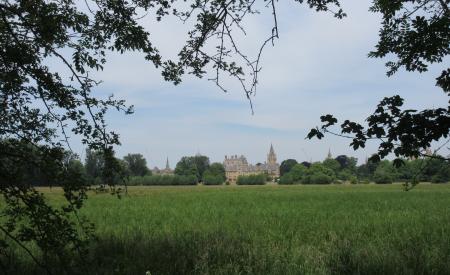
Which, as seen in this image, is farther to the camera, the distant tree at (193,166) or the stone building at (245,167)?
the stone building at (245,167)

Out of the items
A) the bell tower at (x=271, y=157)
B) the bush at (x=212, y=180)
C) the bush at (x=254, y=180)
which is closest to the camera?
the bush at (x=254, y=180)

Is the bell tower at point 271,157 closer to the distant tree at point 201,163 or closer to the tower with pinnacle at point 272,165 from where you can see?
the tower with pinnacle at point 272,165

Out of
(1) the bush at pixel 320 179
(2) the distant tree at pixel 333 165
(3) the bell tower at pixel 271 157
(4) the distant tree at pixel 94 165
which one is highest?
(3) the bell tower at pixel 271 157

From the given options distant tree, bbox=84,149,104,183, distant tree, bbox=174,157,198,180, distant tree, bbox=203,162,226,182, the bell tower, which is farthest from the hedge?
distant tree, bbox=84,149,104,183

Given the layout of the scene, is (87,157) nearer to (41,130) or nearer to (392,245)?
(41,130)

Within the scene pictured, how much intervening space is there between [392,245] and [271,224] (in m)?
5.45

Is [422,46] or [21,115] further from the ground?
[422,46]

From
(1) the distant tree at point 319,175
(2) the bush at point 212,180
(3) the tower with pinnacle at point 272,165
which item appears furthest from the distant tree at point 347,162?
(2) the bush at point 212,180

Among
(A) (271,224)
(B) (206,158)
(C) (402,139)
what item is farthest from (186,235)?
(B) (206,158)

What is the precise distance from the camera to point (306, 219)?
58.1 feet

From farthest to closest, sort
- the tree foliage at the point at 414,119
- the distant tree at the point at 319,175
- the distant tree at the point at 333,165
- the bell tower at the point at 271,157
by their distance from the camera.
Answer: the bell tower at the point at 271,157, the distant tree at the point at 333,165, the distant tree at the point at 319,175, the tree foliage at the point at 414,119

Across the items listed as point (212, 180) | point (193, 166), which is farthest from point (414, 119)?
point (193, 166)

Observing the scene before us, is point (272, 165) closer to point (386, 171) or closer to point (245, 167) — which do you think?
point (245, 167)

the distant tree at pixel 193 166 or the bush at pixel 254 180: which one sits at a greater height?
the distant tree at pixel 193 166
